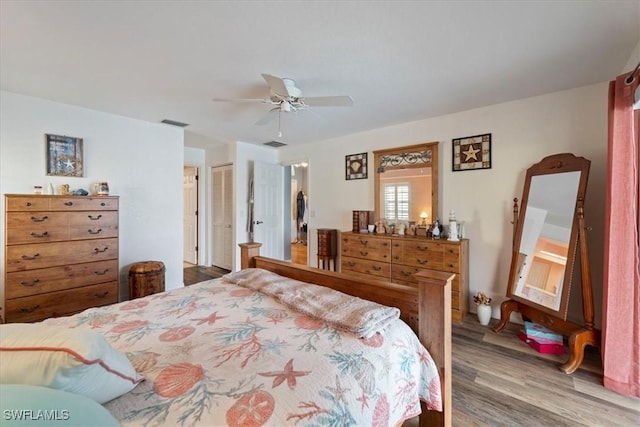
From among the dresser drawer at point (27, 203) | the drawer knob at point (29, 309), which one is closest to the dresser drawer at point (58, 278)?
the drawer knob at point (29, 309)

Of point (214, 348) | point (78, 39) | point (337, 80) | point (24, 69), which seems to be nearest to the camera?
point (214, 348)

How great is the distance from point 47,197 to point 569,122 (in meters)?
5.17

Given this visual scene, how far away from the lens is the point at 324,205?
465 centimetres

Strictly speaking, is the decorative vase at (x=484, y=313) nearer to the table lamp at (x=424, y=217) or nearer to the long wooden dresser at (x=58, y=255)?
the table lamp at (x=424, y=217)

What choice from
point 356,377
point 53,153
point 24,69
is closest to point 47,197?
point 53,153

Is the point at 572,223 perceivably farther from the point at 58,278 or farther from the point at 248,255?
the point at 58,278

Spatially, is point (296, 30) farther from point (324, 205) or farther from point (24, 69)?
point (324, 205)

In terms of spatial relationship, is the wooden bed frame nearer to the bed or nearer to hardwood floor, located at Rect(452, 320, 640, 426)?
the bed

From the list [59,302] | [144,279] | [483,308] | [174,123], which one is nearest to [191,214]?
[174,123]

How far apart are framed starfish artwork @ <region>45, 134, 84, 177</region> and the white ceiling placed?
16.9 inches

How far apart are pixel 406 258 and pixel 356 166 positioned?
5.53 feet

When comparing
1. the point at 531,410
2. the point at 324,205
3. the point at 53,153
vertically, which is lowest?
the point at 531,410

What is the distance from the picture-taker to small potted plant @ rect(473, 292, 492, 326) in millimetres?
2838

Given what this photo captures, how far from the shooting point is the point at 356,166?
13.8 feet
